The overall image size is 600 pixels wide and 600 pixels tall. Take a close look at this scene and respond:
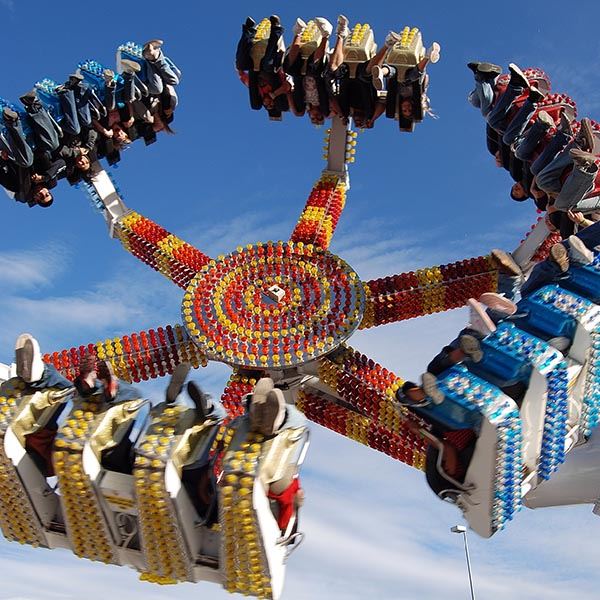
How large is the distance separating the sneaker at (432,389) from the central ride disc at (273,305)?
197 inches

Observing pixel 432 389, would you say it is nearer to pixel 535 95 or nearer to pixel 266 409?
pixel 266 409

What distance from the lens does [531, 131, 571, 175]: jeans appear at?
547 inches

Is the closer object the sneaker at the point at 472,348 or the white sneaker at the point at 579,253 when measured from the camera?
the sneaker at the point at 472,348

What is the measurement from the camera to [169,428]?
916 cm

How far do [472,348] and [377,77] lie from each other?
9.09 meters

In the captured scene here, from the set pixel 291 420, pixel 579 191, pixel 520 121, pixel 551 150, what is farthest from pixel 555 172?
pixel 291 420

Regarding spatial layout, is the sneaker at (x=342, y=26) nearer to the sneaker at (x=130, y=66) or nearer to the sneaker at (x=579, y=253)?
the sneaker at (x=130, y=66)

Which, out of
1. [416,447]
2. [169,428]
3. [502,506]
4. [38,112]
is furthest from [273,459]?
[38,112]

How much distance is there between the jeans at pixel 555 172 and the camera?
44.7 ft

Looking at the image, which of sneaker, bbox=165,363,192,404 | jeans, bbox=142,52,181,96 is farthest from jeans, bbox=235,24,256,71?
sneaker, bbox=165,363,192,404

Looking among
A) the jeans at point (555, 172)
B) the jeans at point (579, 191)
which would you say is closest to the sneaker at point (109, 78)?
the jeans at point (555, 172)

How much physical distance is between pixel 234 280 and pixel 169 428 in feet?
20.9

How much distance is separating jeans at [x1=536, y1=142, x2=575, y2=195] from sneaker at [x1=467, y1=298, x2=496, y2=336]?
5.33 m

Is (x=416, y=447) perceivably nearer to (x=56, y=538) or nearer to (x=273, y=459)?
(x=273, y=459)
